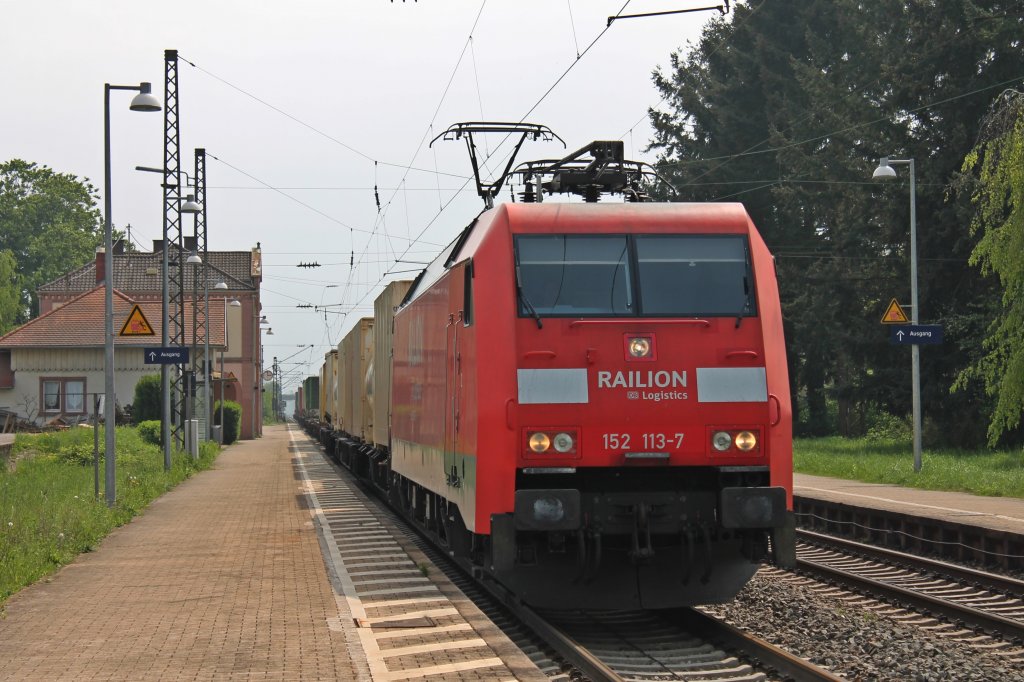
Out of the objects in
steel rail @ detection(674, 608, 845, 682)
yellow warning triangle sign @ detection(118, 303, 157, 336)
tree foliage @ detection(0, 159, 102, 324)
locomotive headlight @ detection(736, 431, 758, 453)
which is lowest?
steel rail @ detection(674, 608, 845, 682)

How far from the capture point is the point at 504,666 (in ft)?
25.3

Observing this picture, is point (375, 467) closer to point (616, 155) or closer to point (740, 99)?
point (616, 155)

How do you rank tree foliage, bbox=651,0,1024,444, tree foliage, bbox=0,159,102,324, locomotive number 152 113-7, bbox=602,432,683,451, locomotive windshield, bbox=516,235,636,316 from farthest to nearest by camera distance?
tree foliage, bbox=0,159,102,324, tree foliage, bbox=651,0,1024,444, locomotive windshield, bbox=516,235,636,316, locomotive number 152 113-7, bbox=602,432,683,451

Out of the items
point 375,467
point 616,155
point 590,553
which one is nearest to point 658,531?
point 590,553

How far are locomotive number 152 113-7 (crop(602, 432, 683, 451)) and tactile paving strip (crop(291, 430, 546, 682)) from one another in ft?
5.50

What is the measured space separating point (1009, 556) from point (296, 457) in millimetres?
32199

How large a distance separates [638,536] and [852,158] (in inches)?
1256

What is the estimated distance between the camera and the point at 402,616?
380 inches

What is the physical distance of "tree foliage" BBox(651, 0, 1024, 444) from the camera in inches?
1302

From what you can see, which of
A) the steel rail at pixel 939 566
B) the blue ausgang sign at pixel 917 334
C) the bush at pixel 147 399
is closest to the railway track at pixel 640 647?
the steel rail at pixel 939 566

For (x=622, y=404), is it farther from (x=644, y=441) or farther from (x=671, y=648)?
(x=671, y=648)

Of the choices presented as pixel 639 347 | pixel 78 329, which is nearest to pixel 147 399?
pixel 78 329

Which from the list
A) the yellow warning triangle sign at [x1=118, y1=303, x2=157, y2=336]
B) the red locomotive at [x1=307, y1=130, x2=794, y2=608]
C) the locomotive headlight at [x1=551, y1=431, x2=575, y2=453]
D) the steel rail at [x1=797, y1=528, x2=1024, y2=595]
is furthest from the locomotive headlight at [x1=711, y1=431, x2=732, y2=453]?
the yellow warning triangle sign at [x1=118, y1=303, x2=157, y2=336]

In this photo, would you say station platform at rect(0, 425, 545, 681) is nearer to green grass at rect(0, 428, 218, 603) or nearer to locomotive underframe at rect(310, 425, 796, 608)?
green grass at rect(0, 428, 218, 603)
